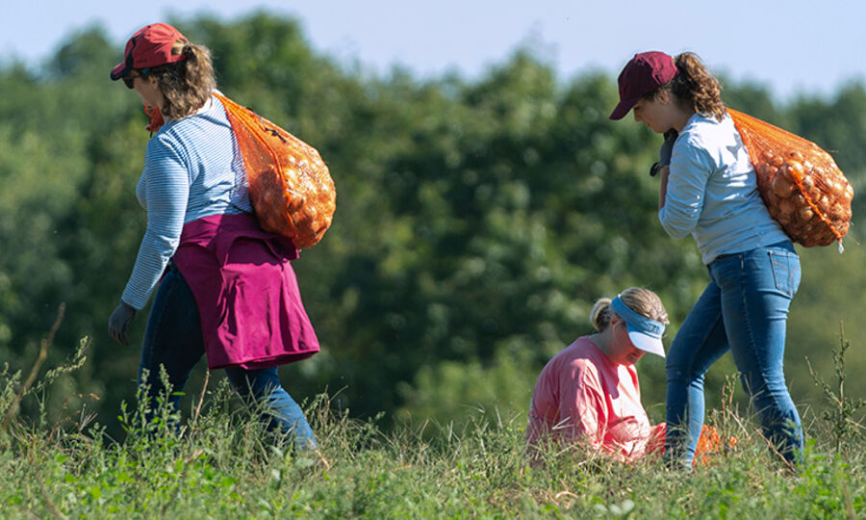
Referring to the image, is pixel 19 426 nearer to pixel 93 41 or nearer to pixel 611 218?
pixel 611 218

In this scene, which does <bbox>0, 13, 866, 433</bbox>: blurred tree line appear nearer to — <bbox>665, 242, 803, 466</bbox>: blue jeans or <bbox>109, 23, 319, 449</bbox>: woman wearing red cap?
<bbox>665, 242, 803, 466</bbox>: blue jeans

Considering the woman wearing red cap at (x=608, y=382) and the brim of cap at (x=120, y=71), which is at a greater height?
the brim of cap at (x=120, y=71)

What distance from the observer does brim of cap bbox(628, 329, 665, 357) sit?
4.80 m

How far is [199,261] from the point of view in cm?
418

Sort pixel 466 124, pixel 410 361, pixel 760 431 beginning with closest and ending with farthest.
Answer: pixel 760 431
pixel 410 361
pixel 466 124

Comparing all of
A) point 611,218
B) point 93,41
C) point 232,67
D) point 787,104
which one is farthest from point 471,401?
point 93,41

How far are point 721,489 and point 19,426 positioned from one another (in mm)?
2556

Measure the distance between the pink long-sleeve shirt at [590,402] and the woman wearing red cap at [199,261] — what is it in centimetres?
111

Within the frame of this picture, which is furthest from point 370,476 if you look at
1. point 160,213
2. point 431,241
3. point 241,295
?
point 431,241

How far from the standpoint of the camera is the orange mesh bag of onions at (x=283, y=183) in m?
4.21

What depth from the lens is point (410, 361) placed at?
21.0m

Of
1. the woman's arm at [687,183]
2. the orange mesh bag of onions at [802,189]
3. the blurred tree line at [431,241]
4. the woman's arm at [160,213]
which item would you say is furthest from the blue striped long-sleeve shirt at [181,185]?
the blurred tree line at [431,241]

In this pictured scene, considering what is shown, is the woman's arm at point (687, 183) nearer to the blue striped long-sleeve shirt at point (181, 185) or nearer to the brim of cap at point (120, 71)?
the blue striped long-sleeve shirt at point (181, 185)

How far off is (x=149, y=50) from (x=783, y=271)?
252cm
